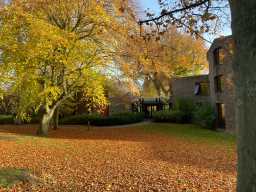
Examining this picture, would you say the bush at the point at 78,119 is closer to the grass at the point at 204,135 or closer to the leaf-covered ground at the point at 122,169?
the grass at the point at 204,135

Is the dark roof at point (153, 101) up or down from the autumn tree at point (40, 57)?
down

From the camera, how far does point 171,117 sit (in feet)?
140

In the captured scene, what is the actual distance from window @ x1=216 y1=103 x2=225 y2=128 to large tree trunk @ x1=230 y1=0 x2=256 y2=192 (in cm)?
3129

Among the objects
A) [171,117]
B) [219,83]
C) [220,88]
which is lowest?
[171,117]

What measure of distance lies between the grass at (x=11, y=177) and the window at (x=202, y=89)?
34.4 meters

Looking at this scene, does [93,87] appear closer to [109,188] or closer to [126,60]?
[126,60]

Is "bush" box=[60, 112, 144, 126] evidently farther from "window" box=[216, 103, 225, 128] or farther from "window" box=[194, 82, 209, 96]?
"window" box=[216, 103, 225, 128]

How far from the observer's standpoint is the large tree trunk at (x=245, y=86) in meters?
3.74

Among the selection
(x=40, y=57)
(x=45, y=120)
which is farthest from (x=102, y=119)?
(x=40, y=57)

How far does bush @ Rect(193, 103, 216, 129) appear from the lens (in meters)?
35.6

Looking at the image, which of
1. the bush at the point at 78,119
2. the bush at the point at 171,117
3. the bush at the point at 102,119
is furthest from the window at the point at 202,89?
the bush at the point at 78,119

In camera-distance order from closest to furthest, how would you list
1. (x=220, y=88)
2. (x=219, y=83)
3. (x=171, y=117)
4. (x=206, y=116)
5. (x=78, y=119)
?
1. (x=220, y=88)
2. (x=219, y=83)
3. (x=206, y=116)
4. (x=171, y=117)
5. (x=78, y=119)

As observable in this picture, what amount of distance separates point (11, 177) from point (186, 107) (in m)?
35.6

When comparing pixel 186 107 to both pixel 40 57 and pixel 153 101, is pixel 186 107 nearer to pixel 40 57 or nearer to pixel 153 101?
pixel 153 101
